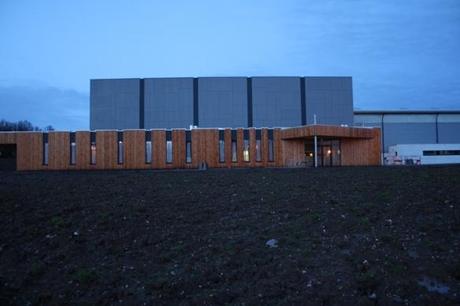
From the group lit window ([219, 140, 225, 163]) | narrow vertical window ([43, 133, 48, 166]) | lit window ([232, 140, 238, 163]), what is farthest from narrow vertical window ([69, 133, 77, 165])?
lit window ([232, 140, 238, 163])

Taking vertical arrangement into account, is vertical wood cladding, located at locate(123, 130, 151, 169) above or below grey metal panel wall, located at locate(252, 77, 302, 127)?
below

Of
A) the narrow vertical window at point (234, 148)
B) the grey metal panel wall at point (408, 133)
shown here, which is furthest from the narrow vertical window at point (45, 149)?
the grey metal panel wall at point (408, 133)

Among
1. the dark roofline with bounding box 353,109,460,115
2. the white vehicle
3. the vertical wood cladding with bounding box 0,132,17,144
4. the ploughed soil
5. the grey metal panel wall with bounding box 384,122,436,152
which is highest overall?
the dark roofline with bounding box 353,109,460,115

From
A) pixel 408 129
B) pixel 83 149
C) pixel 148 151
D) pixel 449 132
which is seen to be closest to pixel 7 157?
pixel 83 149

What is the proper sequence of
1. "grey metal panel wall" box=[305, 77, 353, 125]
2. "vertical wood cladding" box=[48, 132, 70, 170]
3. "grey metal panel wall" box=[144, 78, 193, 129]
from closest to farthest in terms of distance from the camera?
"vertical wood cladding" box=[48, 132, 70, 170]
"grey metal panel wall" box=[144, 78, 193, 129]
"grey metal panel wall" box=[305, 77, 353, 125]

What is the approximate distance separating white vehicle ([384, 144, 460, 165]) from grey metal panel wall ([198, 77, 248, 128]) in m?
19.2

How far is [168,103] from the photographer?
48.6 m

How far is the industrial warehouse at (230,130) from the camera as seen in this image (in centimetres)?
3394

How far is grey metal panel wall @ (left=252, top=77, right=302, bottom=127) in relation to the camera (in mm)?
48875

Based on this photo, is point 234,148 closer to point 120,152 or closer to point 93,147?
point 120,152

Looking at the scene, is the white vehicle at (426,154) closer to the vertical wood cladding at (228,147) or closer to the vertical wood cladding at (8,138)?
the vertical wood cladding at (228,147)

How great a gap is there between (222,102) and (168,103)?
6.76 meters

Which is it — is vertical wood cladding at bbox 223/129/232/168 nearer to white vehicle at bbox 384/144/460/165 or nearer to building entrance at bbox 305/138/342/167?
building entrance at bbox 305/138/342/167

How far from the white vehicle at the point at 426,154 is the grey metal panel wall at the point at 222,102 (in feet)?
63.0
